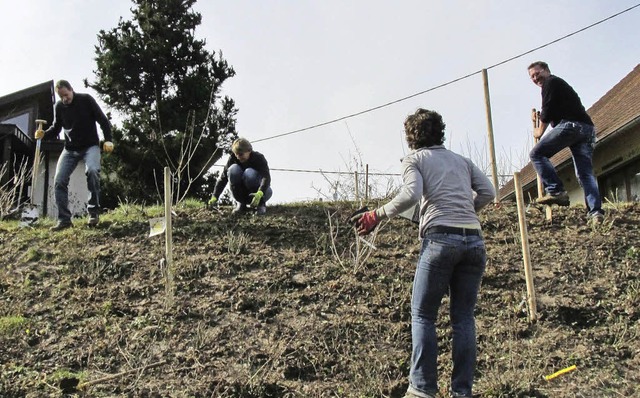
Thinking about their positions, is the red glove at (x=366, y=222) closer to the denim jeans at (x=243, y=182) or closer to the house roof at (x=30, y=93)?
the denim jeans at (x=243, y=182)

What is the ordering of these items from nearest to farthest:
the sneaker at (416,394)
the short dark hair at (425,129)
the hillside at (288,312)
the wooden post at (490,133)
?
the sneaker at (416,394)
the short dark hair at (425,129)
the hillside at (288,312)
the wooden post at (490,133)

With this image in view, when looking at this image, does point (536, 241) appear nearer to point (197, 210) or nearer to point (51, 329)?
point (197, 210)

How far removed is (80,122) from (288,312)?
3.70 metres

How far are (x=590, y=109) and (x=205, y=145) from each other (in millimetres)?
8766

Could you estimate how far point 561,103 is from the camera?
647cm

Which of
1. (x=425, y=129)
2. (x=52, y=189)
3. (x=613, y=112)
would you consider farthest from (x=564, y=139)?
(x=52, y=189)

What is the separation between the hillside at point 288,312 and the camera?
13.8 ft

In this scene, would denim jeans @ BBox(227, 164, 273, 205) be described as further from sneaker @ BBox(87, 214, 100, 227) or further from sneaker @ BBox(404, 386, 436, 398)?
sneaker @ BBox(404, 386, 436, 398)

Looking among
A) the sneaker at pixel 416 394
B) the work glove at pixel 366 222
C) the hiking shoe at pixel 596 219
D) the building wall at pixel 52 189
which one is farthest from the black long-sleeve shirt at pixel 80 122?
the building wall at pixel 52 189

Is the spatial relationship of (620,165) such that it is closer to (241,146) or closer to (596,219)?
(596,219)

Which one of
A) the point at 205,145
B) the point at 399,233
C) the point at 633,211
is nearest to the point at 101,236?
the point at 399,233

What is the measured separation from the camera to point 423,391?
3.45m

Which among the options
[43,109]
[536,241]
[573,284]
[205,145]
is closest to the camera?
[573,284]

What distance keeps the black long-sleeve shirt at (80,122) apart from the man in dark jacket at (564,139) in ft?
15.0
